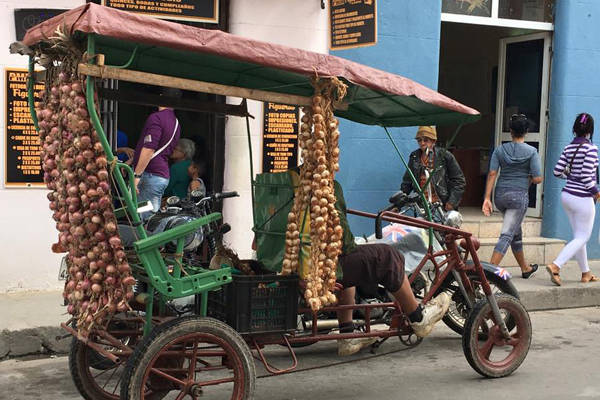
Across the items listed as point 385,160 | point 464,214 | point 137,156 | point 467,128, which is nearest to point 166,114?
point 137,156

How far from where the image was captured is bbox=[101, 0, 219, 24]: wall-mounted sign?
782 cm

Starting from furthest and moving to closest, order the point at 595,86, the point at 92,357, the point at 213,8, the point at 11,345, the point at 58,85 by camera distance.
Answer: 1. the point at 595,86
2. the point at 213,8
3. the point at 11,345
4. the point at 92,357
5. the point at 58,85

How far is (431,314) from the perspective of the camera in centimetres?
547

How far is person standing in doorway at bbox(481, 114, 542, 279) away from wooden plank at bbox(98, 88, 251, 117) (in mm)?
4182

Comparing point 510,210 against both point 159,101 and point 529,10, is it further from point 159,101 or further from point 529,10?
point 159,101

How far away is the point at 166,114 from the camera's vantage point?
7238 millimetres

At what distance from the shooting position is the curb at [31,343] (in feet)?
20.0

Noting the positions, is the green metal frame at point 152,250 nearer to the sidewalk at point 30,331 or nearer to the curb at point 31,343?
the sidewalk at point 30,331

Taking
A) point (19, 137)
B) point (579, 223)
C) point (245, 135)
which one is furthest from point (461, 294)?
point (19, 137)

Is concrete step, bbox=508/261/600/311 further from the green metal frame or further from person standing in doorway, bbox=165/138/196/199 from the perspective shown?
the green metal frame

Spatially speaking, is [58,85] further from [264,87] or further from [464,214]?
[464,214]

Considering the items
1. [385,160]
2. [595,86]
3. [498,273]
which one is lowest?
[498,273]

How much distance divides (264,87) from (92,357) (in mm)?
1933

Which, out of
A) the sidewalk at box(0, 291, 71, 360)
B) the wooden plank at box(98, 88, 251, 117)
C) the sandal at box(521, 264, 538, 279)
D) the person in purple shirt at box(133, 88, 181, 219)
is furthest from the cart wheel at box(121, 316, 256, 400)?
the sandal at box(521, 264, 538, 279)
